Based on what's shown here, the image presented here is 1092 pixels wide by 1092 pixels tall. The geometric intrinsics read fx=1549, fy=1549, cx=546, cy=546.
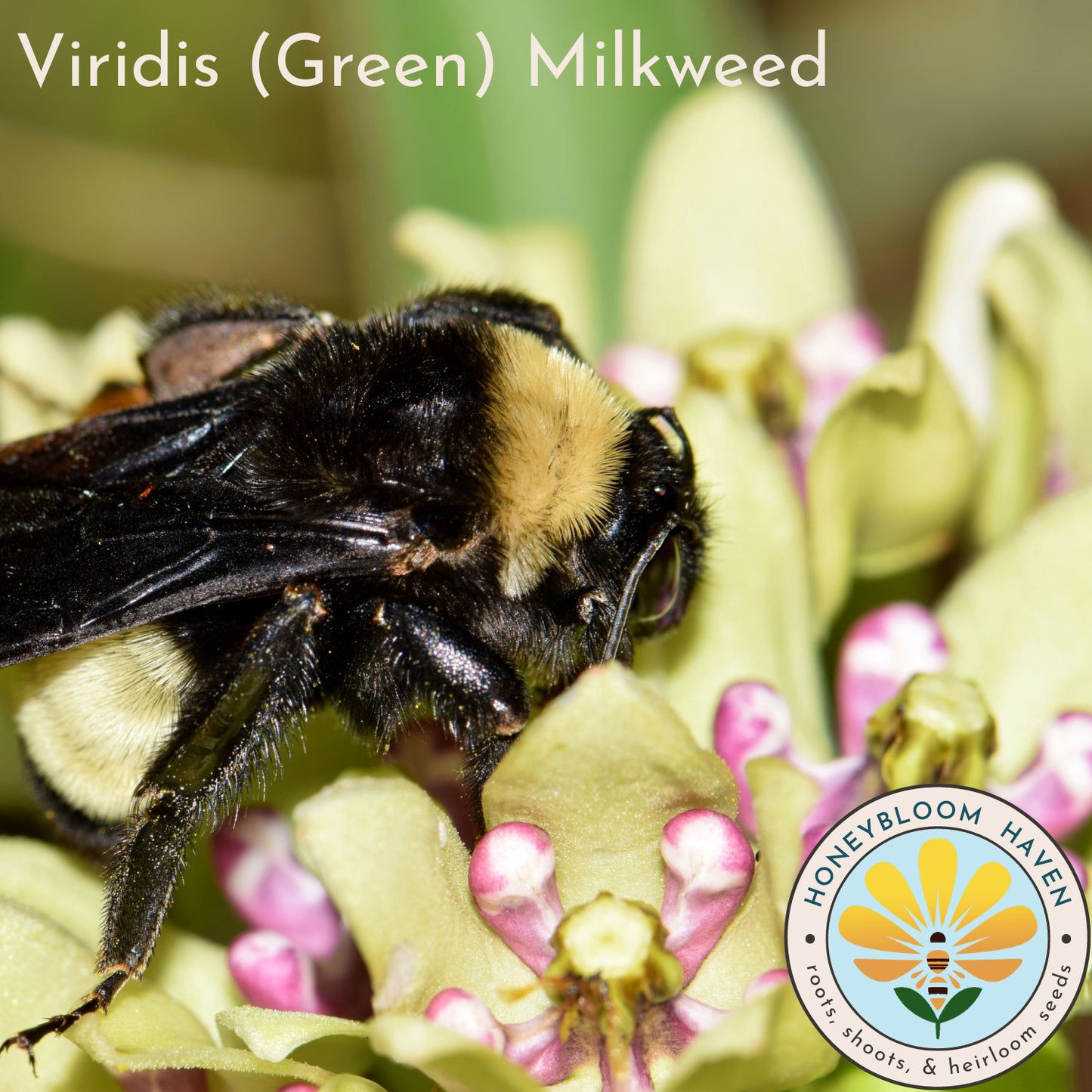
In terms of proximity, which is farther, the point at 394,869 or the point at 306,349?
the point at 306,349

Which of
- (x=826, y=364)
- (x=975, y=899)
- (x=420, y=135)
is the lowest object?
(x=975, y=899)

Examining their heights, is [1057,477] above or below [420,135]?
below

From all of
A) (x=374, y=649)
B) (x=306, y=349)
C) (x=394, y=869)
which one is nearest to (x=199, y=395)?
(x=306, y=349)

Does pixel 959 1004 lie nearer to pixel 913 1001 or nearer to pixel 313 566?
pixel 913 1001

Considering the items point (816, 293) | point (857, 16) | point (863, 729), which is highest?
point (857, 16)

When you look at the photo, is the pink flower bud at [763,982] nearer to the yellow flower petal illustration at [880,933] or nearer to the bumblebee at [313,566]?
the yellow flower petal illustration at [880,933]

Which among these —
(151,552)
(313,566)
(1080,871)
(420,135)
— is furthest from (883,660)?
(420,135)

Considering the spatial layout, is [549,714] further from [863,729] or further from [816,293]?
[816,293]
